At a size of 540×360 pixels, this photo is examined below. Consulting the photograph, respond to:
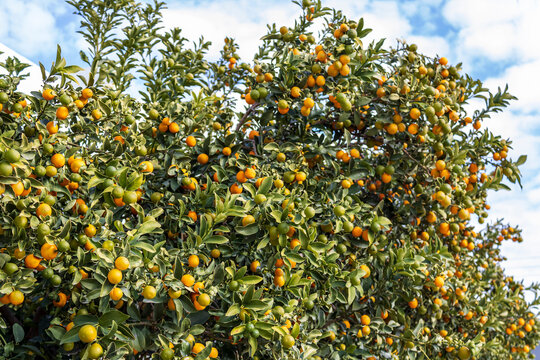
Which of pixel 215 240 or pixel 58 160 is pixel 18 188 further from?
pixel 215 240

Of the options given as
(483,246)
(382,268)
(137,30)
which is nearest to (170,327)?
(382,268)

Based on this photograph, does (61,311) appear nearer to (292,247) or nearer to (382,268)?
(292,247)

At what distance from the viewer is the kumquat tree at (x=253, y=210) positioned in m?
2.06

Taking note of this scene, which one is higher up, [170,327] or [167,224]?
[167,224]

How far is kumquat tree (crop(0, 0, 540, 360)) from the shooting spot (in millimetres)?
2062

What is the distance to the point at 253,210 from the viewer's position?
2.37m

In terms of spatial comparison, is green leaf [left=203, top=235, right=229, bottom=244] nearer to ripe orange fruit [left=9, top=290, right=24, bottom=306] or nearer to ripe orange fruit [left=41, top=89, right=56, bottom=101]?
ripe orange fruit [left=9, top=290, right=24, bottom=306]

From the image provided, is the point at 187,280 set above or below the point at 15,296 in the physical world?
above

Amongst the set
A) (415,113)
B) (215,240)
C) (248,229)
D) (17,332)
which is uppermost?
(415,113)

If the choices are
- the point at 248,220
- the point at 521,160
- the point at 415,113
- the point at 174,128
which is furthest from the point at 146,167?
the point at 521,160

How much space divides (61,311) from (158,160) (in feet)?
3.47

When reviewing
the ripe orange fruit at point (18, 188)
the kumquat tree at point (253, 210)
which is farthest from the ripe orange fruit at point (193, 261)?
the ripe orange fruit at point (18, 188)

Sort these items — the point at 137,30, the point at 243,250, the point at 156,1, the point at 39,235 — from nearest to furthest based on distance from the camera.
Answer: the point at 39,235
the point at 243,250
the point at 137,30
the point at 156,1

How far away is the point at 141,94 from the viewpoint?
371 centimetres
